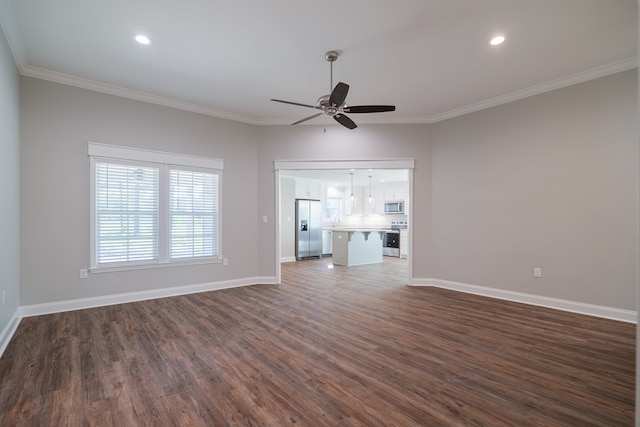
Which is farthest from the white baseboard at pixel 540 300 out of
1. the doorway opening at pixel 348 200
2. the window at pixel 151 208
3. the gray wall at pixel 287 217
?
the gray wall at pixel 287 217

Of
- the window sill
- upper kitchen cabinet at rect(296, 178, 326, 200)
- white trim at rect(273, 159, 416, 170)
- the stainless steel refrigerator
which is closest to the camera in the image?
the window sill

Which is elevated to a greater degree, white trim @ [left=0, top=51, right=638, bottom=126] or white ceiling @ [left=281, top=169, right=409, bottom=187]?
white trim @ [left=0, top=51, right=638, bottom=126]

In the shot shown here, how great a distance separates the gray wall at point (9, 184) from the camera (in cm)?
278

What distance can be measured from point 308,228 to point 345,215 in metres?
2.51

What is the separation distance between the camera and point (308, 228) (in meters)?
9.10

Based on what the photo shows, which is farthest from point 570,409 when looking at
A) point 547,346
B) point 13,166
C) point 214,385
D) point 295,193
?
point 295,193

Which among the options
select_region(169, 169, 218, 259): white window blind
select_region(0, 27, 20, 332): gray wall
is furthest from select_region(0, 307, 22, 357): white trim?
select_region(169, 169, 218, 259): white window blind

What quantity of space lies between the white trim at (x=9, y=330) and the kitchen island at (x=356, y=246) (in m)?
5.98

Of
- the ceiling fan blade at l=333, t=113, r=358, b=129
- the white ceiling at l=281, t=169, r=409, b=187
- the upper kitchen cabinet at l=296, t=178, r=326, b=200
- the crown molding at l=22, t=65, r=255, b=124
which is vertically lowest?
the upper kitchen cabinet at l=296, t=178, r=326, b=200

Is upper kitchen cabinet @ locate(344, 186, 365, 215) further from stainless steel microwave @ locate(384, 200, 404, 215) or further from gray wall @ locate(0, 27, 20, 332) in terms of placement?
gray wall @ locate(0, 27, 20, 332)

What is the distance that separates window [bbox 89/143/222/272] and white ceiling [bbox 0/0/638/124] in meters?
0.98

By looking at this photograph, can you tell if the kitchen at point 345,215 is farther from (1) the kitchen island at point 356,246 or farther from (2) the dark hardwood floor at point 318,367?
(2) the dark hardwood floor at point 318,367

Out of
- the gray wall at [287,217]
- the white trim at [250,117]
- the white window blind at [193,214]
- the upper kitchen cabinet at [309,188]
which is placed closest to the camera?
the white trim at [250,117]

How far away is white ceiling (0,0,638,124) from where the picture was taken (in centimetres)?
263
